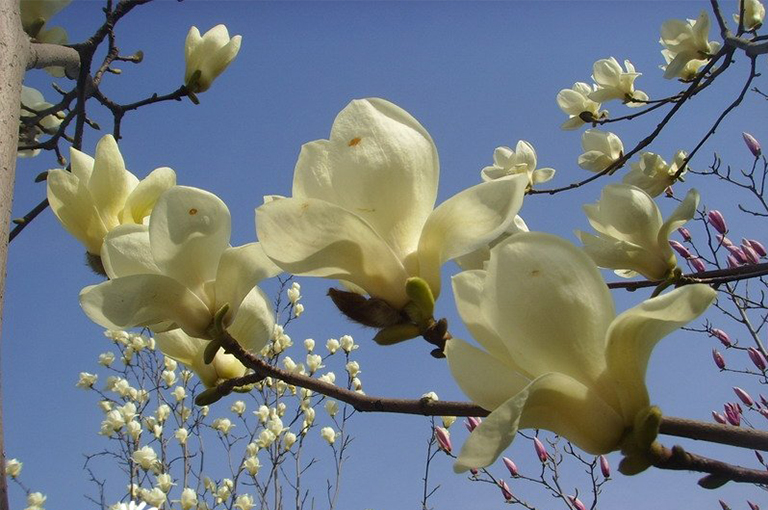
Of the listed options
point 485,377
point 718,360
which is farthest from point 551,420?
point 718,360

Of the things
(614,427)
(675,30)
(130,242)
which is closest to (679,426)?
(614,427)

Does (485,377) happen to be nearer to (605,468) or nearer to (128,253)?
(128,253)

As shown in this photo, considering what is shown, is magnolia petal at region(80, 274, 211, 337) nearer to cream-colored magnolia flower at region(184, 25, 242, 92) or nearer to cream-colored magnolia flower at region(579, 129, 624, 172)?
cream-colored magnolia flower at region(184, 25, 242, 92)

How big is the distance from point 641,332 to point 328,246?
0.84ft

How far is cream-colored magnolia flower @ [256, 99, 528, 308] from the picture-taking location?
0.54m

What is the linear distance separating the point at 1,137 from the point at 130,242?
356 mm

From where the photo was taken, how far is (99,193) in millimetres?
875

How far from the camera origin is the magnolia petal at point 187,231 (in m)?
0.65

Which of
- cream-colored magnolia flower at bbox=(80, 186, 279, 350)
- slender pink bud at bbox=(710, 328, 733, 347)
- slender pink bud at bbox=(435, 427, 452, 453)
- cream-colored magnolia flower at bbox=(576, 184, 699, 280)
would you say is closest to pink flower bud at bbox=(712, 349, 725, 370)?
slender pink bud at bbox=(710, 328, 733, 347)

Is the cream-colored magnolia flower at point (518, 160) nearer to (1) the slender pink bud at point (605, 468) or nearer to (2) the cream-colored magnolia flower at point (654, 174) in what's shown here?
(2) the cream-colored magnolia flower at point (654, 174)

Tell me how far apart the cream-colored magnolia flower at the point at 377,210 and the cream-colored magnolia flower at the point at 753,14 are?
1.95 metres

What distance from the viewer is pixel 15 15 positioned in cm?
109

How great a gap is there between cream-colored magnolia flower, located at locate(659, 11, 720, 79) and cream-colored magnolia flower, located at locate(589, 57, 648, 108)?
218mm

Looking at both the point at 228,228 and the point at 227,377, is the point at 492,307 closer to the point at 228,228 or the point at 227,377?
the point at 228,228
